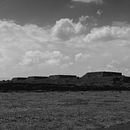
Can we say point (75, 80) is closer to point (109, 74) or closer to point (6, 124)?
point (109, 74)

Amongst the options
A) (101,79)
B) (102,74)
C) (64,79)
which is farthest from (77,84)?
(102,74)

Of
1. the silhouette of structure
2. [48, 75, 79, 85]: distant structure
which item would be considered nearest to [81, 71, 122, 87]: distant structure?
the silhouette of structure

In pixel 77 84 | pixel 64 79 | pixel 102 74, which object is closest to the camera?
pixel 77 84

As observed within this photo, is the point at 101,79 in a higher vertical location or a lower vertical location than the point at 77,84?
higher

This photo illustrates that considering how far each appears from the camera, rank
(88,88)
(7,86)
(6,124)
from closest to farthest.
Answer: (6,124)
(7,86)
(88,88)

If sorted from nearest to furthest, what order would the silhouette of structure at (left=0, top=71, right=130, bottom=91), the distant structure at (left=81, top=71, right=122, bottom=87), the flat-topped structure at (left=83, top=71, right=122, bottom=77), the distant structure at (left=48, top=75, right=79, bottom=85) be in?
the silhouette of structure at (left=0, top=71, right=130, bottom=91) < the distant structure at (left=81, top=71, right=122, bottom=87) < the distant structure at (left=48, top=75, right=79, bottom=85) < the flat-topped structure at (left=83, top=71, right=122, bottom=77)

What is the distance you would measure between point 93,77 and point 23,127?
201 feet

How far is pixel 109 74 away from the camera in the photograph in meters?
74.7

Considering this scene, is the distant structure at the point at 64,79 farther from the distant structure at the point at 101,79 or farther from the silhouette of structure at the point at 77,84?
the distant structure at the point at 101,79

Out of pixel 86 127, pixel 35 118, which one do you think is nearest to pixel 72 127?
pixel 86 127

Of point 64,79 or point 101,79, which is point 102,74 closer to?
point 101,79

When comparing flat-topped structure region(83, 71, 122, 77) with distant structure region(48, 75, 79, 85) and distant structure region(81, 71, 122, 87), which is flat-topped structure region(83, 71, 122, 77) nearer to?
distant structure region(81, 71, 122, 87)

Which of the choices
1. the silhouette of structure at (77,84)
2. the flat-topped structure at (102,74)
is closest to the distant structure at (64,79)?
the silhouette of structure at (77,84)

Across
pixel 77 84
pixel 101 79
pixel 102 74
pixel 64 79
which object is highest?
pixel 102 74
